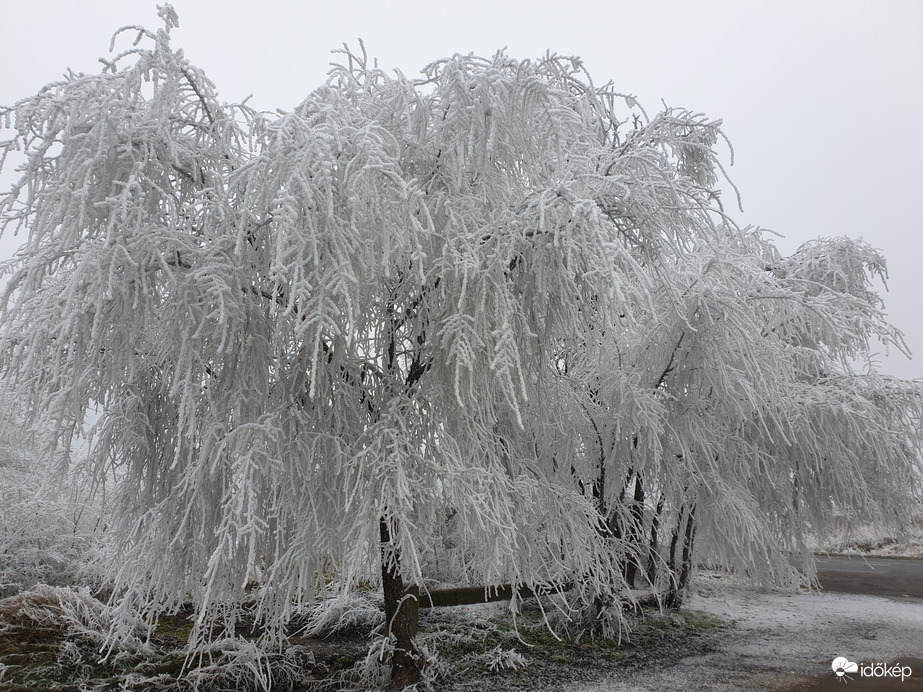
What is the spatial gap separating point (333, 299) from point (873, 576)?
36.3 feet

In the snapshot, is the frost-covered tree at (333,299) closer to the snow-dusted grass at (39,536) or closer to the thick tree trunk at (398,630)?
the thick tree trunk at (398,630)

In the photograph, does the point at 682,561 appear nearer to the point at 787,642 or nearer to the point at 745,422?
the point at 787,642

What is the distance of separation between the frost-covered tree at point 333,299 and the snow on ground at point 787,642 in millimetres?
1520

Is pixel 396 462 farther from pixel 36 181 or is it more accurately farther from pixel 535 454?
pixel 36 181

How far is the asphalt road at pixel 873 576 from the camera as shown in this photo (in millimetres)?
9516

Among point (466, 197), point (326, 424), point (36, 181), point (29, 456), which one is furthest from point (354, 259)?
point (29, 456)

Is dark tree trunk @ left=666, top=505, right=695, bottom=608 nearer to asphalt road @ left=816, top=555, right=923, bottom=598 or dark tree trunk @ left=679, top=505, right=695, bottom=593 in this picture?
dark tree trunk @ left=679, top=505, right=695, bottom=593

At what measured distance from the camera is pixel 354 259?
12.3ft

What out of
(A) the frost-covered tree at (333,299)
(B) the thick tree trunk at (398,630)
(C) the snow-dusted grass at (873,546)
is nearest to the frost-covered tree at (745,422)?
(A) the frost-covered tree at (333,299)

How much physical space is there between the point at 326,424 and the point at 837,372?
6.29 metres

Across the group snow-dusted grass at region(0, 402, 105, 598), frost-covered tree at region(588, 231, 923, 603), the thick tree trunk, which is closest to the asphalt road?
frost-covered tree at region(588, 231, 923, 603)

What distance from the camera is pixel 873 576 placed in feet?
35.4

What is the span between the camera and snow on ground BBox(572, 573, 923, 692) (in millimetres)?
5309

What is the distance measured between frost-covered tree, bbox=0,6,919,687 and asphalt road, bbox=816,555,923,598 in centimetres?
650
